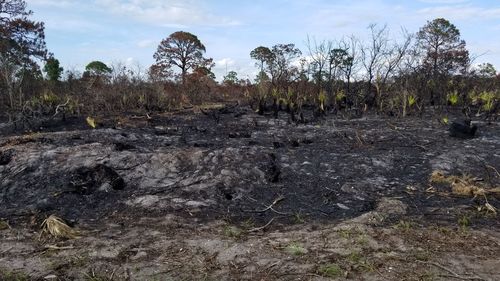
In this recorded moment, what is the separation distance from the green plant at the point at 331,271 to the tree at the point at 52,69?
17.8 meters

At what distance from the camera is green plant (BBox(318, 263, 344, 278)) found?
2812mm

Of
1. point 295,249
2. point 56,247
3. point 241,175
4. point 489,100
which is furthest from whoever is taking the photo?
point 489,100

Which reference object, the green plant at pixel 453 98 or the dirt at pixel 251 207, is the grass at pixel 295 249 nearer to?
the dirt at pixel 251 207

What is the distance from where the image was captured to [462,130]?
21.9 ft

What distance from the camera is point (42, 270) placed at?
3008mm

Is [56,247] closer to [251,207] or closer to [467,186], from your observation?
[251,207]

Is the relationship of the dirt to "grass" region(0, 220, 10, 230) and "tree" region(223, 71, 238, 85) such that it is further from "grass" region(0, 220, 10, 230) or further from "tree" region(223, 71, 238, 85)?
"tree" region(223, 71, 238, 85)

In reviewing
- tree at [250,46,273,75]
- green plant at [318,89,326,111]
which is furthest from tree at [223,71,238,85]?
green plant at [318,89,326,111]

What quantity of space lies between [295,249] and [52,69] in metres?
18.2

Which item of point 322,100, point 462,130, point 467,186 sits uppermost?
point 322,100

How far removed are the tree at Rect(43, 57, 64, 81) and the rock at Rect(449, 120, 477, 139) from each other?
53.4 ft

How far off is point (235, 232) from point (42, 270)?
1.46 meters

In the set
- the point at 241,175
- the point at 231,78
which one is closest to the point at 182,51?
the point at 231,78

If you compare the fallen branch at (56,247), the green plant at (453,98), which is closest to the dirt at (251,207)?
the fallen branch at (56,247)
